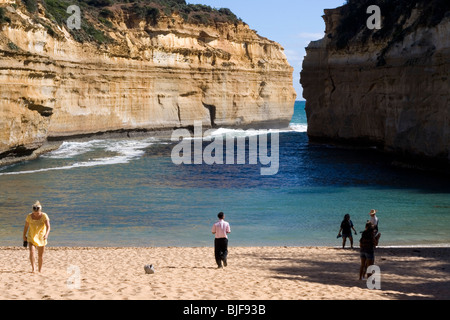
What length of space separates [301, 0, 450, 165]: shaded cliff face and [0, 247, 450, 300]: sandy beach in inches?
529

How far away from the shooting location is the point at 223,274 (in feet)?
37.0

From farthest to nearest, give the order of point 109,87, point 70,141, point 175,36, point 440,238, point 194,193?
point 175,36 → point 109,87 → point 70,141 → point 194,193 → point 440,238

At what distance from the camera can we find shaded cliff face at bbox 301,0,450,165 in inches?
1027

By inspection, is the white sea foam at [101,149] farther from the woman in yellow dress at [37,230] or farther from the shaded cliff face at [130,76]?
the woman in yellow dress at [37,230]

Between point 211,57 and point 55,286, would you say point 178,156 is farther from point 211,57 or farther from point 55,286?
point 55,286

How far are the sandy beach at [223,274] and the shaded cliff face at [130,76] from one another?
16.4 metres

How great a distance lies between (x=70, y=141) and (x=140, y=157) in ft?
28.8

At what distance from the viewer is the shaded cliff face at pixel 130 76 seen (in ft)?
97.8

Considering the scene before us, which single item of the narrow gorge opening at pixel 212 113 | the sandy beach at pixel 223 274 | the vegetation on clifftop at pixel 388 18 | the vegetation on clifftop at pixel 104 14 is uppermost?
the vegetation on clifftop at pixel 104 14

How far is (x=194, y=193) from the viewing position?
22906mm

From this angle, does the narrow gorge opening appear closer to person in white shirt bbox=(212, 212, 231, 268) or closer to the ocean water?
the ocean water

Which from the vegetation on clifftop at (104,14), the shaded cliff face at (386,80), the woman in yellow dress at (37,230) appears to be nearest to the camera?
the woman in yellow dress at (37,230)

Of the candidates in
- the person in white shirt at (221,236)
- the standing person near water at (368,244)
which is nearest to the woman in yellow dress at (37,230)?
the person in white shirt at (221,236)

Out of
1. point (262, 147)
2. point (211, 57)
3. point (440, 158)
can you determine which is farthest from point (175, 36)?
point (440, 158)
